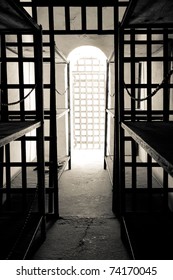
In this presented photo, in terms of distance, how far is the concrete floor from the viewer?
2.99 meters

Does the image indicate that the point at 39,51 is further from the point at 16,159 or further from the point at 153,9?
the point at 16,159

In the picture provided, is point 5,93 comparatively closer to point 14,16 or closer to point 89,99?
point 14,16

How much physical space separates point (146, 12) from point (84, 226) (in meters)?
2.27

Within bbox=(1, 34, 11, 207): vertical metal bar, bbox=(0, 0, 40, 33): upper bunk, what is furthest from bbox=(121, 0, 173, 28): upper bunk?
bbox=(1, 34, 11, 207): vertical metal bar

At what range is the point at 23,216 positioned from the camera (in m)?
3.25

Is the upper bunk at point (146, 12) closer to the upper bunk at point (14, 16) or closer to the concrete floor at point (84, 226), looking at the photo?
the upper bunk at point (14, 16)

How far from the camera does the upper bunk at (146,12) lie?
1918 millimetres

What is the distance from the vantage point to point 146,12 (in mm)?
2188

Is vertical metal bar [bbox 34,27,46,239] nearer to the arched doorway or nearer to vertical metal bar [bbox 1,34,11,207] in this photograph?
vertical metal bar [bbox 1,34,11,207]

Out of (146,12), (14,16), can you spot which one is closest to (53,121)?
(14,16)

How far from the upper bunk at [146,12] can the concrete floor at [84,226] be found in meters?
1.88

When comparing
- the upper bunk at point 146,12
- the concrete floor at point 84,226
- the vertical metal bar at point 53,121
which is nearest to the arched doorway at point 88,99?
the concrete floor at point 84,226

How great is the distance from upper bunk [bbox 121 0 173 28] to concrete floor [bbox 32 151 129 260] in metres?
1.88

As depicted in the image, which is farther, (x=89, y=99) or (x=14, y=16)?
(x=89, y=99)
